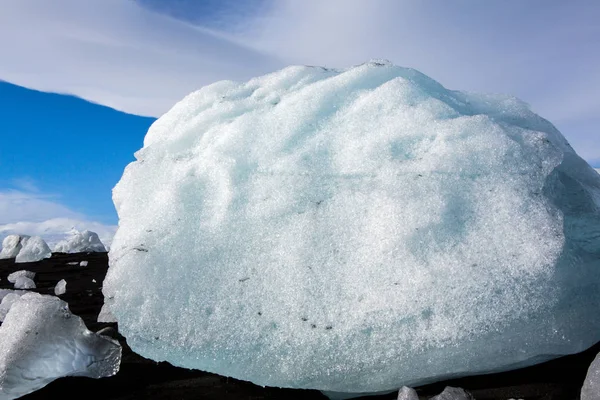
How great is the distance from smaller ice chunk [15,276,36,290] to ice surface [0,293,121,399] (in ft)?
9.83

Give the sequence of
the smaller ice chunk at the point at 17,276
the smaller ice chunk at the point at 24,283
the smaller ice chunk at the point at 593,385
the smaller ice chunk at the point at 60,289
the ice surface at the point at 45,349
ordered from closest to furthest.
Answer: the smaller ice chunk at the point at 593,385, the ice surface at the point at 45,349, the smaller ice chunk at the point at 60,289, the smaller ice chunk at the point at 24,283, the smaller ice chunk at the point at 17,276

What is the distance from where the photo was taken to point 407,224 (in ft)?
7.81

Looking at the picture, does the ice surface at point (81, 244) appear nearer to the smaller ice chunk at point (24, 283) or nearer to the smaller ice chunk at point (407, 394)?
the smaller ice chunk at point (24, 283)

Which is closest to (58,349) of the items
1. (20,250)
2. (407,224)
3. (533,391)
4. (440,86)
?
(407,224)

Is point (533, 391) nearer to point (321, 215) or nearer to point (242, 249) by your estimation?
point (321, 215)

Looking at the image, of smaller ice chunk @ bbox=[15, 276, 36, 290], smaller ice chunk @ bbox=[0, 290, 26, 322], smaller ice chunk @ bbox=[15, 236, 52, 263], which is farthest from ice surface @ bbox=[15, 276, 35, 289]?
smaller ice chunk @ bbox=[15, 236, 52, 263]

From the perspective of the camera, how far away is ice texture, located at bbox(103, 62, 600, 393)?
2.18 m

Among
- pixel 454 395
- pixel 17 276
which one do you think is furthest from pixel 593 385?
pixel 17 276

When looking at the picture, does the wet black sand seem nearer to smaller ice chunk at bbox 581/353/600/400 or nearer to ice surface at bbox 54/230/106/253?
smaller ice chunk at bbox 581/353/600/400

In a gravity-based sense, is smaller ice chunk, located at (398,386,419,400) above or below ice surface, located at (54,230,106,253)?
below

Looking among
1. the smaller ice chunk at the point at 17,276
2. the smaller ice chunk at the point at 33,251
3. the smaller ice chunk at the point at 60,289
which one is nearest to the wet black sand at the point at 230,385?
the smaller ice chunk at the point at 60,289

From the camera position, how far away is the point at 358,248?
7.86 ft

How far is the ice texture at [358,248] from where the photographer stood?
218 centimetres

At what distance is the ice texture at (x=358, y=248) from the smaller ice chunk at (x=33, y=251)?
6.32 meters
